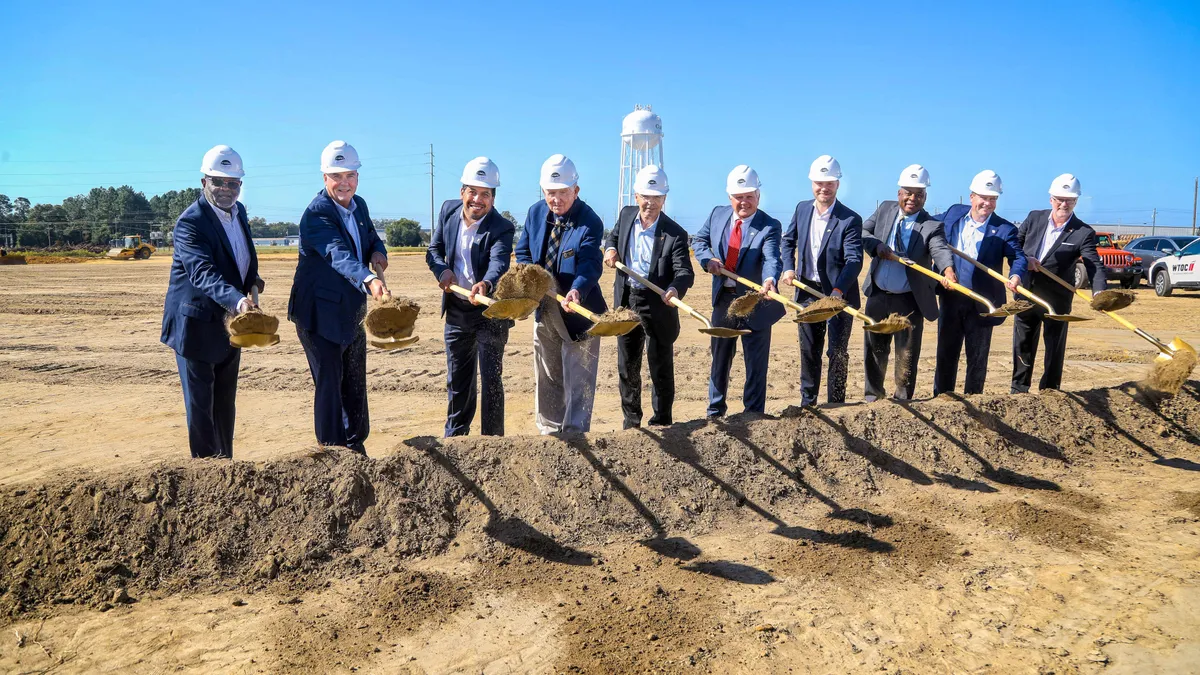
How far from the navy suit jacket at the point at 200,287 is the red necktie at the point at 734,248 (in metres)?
3.18

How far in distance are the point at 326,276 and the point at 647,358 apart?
2145mm

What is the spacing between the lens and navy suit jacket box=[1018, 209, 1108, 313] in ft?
21.2

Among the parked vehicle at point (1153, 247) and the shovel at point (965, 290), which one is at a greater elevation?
the parked vehicle at point (1153, 247)

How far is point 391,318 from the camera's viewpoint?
173 inches

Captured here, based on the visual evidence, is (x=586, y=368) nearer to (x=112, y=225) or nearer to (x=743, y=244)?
(x=743, y=244)

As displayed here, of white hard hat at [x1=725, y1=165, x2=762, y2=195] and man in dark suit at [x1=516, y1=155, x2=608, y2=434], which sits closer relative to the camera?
man in dark suit at [x1=516, y1=155, x2=608, y2=434]

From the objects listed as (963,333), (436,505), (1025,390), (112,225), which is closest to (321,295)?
(436,505)

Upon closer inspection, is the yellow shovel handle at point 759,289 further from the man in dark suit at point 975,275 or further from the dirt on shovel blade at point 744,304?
the man in dark suit at point 975,275

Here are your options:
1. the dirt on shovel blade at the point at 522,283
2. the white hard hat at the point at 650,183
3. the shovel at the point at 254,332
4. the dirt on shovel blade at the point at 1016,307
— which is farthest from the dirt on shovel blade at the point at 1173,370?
the shovel at the point at 254,332

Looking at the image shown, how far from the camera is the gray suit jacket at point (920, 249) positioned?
20.6 feet

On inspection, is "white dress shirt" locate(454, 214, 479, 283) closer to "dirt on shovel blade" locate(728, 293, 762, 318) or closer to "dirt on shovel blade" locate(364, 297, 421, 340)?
"dirt on shovel blade" locate(364, 297, 421, 340)

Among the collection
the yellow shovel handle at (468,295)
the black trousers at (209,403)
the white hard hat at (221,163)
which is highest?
the white hard hat at (221,163)

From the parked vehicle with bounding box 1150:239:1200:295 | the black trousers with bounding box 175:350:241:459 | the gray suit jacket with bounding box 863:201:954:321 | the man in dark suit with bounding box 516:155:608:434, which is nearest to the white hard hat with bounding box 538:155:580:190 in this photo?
the man in dark suit with bounding box 516:155:608:434

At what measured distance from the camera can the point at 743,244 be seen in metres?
5.85
